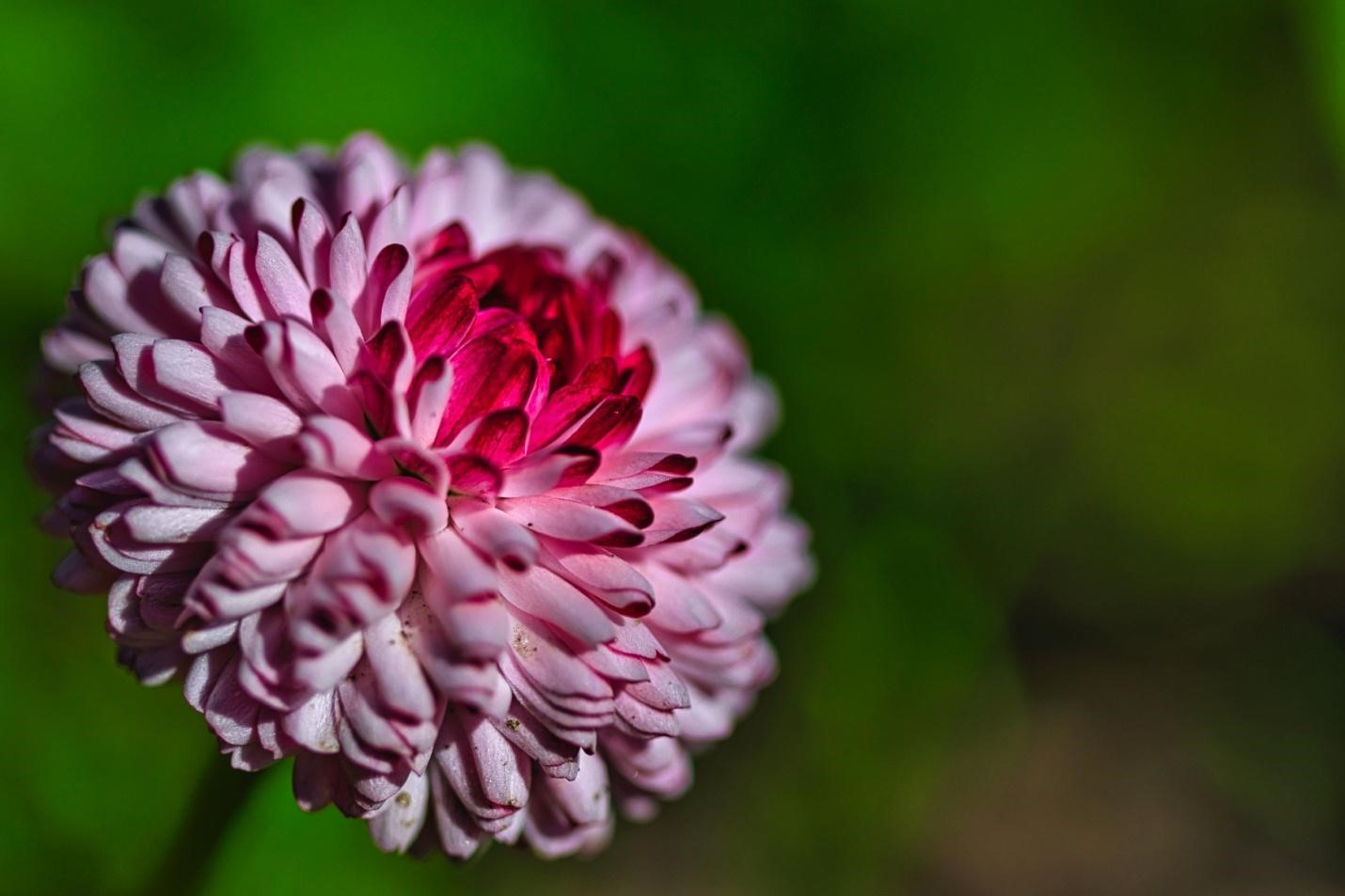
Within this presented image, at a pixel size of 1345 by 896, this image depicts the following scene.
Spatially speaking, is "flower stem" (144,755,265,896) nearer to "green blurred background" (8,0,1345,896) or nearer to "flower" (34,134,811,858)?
"flower" (34,134,811,858)

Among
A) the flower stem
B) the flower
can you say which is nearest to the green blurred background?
the flower stem

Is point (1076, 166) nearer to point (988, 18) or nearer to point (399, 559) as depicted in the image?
point (988, 18)

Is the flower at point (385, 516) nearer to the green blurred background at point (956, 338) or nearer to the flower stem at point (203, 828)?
the flower stem at point (203, 828)

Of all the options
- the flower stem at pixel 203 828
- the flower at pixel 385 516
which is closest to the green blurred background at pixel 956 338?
the flower stem at pixel 203 828

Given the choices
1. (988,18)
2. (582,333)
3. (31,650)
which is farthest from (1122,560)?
(31,650)

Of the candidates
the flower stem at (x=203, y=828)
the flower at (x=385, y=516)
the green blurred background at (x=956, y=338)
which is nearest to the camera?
the flower at (x=385, y=516)

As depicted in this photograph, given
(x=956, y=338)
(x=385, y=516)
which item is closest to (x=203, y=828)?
(x=385, y=516)
